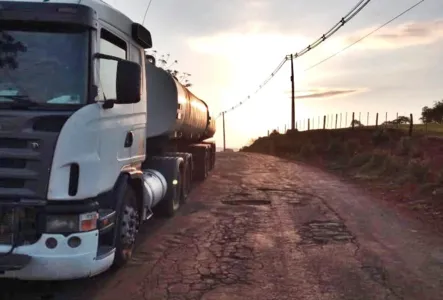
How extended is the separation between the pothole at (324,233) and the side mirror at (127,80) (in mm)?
4183

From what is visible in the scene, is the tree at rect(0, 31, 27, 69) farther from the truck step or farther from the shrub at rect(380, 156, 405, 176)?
the shrub at rect(380, 156, 405, 176)

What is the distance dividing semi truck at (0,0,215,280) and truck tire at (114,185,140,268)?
4 cm

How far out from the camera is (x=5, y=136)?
5148 millimetres

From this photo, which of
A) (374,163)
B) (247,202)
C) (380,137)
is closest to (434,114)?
(380,137)

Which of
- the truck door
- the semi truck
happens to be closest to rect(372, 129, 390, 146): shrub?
the truck door

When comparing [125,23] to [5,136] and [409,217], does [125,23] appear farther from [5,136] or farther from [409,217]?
[409,217]

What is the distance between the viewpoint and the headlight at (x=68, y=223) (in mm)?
5176

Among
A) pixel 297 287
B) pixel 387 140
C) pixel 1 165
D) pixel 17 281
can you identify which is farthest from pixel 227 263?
pixel 387 140

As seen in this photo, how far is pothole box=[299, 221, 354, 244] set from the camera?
877cm

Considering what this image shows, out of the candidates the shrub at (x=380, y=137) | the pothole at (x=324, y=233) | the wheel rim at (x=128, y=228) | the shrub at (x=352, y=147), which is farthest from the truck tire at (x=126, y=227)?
the shrub at (x=380, y=137)

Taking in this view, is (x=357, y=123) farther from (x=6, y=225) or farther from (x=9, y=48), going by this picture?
(x=6, y=225)

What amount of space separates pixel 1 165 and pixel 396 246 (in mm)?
6250

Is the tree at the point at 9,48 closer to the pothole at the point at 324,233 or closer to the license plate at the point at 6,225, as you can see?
the license plate at the point at 6,225

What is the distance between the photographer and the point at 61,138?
5141 mm
